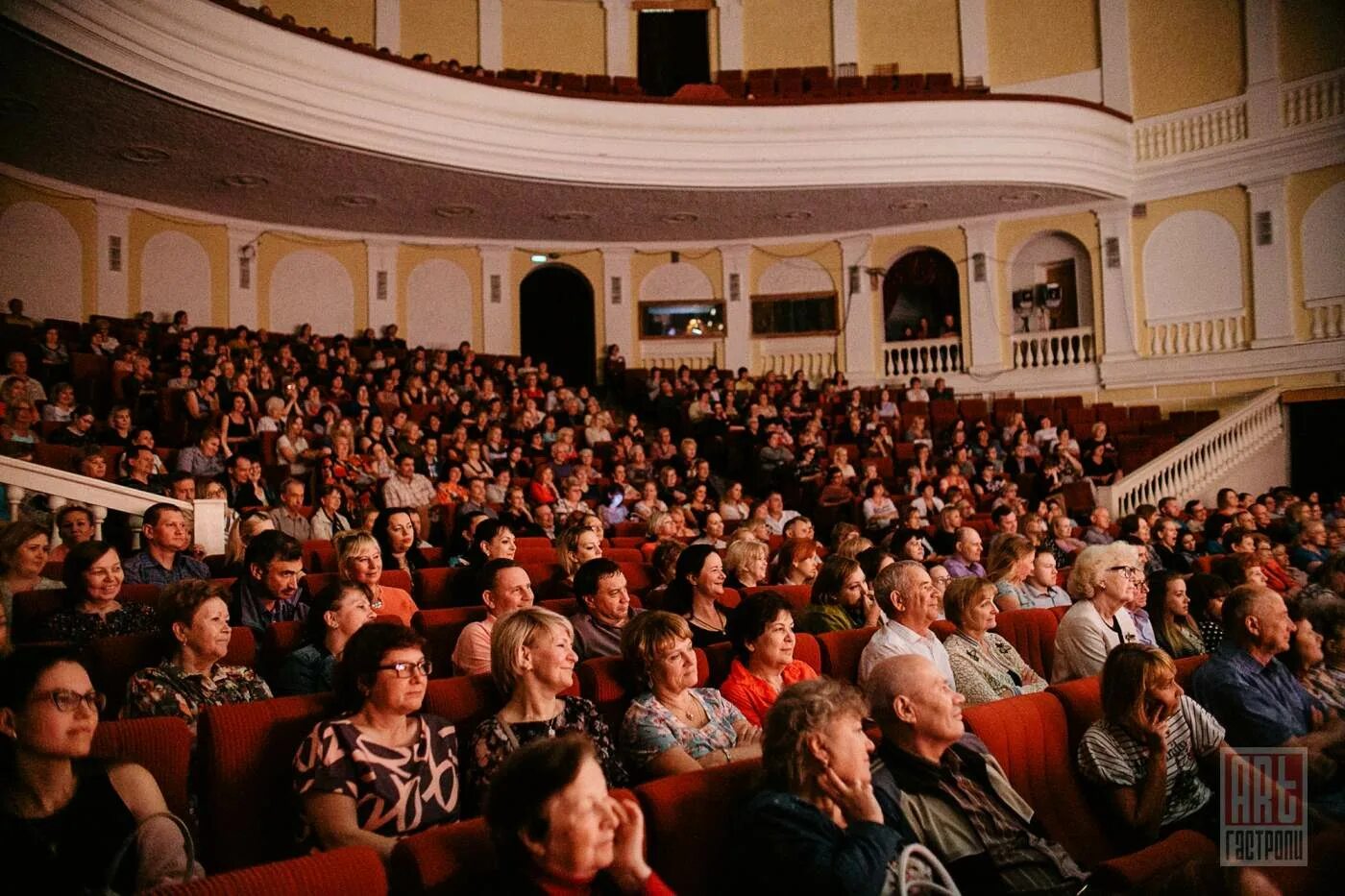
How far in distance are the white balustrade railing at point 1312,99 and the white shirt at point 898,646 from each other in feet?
26.9

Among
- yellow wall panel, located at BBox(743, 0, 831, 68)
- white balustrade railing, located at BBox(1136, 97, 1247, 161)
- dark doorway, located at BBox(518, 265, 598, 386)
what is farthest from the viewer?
dark doorway, located at BBox(518, 265, 598, 386)

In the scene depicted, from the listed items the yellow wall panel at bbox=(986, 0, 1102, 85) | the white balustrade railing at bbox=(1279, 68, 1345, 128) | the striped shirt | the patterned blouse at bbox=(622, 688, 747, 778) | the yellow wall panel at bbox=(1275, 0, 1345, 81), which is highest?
the yellow wall panel at bbox=(986, 0, 1102, 85)

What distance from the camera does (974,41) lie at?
10023 millimetres

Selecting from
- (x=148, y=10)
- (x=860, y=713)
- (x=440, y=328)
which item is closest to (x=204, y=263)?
(x=440, y=328)

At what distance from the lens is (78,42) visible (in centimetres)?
561

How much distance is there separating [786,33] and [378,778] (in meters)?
10.3

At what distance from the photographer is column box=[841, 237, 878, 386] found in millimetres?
10297

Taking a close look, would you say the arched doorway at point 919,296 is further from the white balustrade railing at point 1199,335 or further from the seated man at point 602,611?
the seated man at point 602,611

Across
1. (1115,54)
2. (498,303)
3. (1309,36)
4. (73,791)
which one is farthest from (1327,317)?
(73,791)

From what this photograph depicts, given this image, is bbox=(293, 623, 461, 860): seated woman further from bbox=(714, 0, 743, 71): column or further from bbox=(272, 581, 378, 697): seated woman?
bbox=(714, 0, 743, 71): column

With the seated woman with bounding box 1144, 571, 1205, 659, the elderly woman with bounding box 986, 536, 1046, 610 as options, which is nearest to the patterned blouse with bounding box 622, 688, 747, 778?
the elderly woman with bounding box 986, 536, 1046, 610

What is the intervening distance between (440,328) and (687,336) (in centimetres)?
263

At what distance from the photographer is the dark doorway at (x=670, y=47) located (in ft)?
34.7

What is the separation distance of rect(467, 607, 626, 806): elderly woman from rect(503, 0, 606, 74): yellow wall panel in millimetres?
9476
